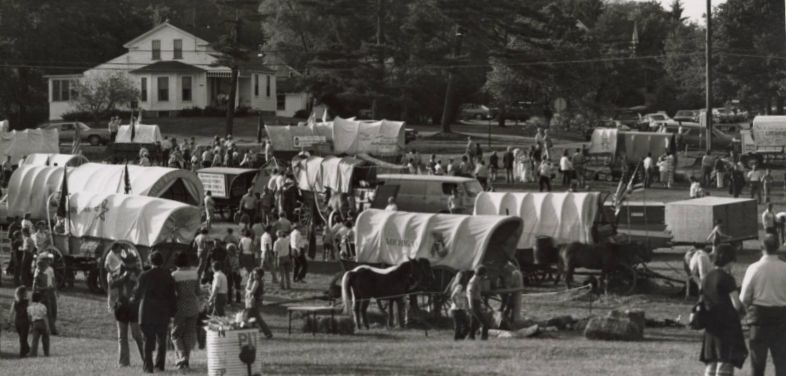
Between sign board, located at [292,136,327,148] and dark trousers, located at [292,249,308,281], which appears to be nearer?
dark trousers, located at [292,249,308,281]

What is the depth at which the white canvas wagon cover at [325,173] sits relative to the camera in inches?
1935

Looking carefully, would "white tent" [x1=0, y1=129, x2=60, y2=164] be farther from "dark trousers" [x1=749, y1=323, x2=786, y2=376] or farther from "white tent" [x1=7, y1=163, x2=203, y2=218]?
"dark trousers" [x1=749, y1=323, x2=786, y2=376]

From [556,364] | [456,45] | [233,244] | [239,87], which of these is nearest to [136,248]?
[233,244]

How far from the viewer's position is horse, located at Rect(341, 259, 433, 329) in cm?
3041

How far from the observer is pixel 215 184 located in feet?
170

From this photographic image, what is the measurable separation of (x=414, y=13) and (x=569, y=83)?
1113cm

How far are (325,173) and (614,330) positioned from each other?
82.9 ft

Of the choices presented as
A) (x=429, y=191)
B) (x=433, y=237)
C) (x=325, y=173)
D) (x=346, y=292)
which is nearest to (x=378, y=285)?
(x=346, y=292)

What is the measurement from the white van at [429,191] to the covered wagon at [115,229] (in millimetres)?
12861

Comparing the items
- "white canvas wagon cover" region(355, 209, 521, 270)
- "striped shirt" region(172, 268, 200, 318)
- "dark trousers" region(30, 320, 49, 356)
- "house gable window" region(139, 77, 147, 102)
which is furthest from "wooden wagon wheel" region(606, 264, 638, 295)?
"house gable window" region(139, 77, 147, 102)

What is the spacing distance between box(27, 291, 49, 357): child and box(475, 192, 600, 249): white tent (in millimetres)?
14211

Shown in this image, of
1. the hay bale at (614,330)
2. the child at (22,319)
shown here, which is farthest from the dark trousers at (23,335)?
the hay bale at (614,330)

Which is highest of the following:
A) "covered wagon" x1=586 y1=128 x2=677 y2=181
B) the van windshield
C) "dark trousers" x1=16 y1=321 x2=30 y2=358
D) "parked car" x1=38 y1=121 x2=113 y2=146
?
"parked car" x1=38 y1=121 x2=113 y2=146

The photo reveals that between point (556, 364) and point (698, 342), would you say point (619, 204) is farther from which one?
point (556, 364)
